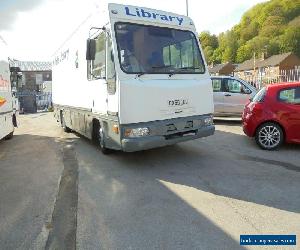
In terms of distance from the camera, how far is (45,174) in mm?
7133

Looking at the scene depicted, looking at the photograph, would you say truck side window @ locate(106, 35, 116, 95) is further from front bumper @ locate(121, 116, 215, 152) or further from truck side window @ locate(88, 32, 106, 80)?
front bumper @ locate(121, 116, 215, 152)

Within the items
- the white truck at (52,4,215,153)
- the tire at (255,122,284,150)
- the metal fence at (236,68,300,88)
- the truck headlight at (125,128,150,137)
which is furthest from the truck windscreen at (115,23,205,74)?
the metal fence at (236,68,300,88)

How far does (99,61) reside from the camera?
7617 millimetres

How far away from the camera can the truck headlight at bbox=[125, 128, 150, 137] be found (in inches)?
263

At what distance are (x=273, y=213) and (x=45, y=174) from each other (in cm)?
447

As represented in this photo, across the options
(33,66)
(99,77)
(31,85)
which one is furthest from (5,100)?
(33,66)

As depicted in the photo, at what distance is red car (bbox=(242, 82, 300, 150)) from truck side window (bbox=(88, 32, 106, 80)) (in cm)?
380

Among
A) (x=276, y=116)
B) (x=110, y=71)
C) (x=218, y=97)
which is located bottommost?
(x=276, y=116)

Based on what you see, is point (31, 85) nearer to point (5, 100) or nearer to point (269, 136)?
point (5, 100)

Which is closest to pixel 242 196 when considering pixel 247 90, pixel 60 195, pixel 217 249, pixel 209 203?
pixel 209 203

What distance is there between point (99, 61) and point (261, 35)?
323 ft

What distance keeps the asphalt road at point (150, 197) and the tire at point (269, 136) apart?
0.76 ft

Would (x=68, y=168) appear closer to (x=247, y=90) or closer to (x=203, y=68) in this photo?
(x=203, y=68)

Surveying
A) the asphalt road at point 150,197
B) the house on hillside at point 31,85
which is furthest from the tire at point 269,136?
the house on hillside at point 31,85
